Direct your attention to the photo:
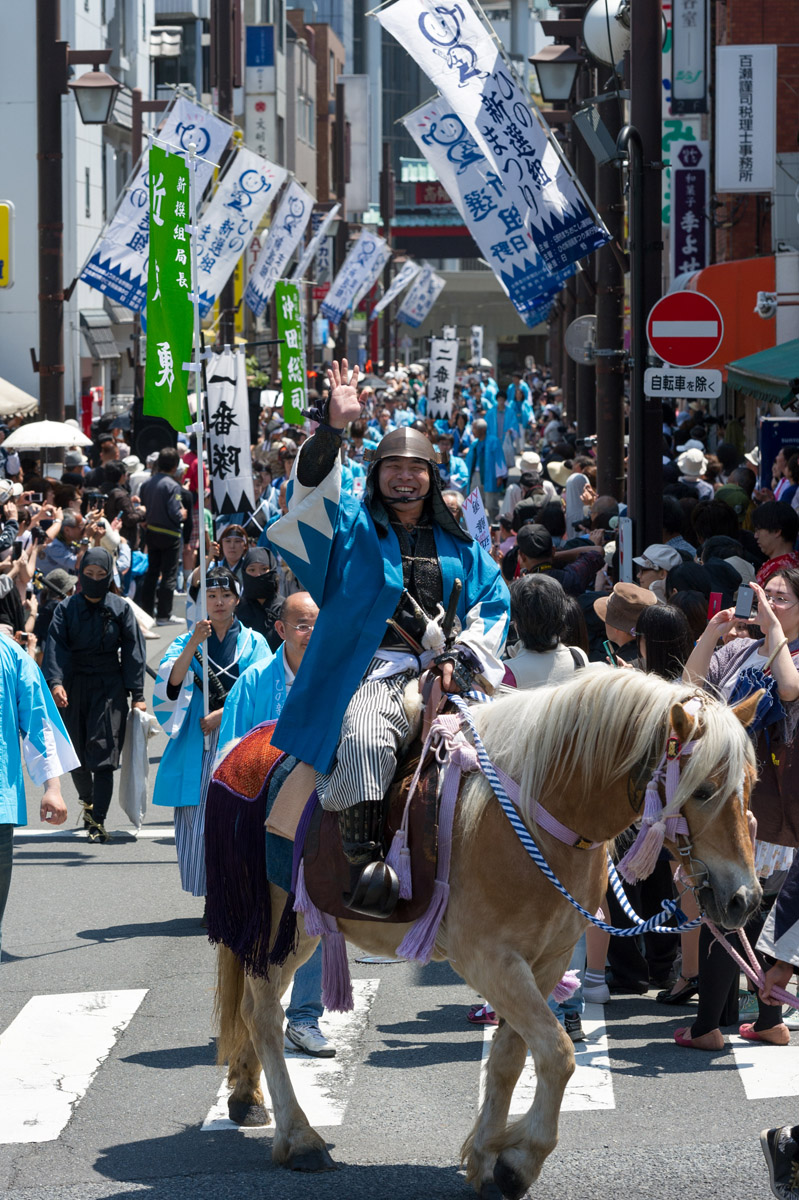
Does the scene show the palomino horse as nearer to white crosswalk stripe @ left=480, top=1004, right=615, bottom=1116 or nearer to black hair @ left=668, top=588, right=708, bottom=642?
white crosswalk stripe @ left=480, top=1004, right=615, bottom=1116

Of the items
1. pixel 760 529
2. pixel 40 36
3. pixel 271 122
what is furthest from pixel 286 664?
pixel 271 122

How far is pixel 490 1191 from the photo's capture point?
499cm

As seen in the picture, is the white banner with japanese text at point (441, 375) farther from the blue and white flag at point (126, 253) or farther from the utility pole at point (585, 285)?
the blue and white flag at point (126, 253)

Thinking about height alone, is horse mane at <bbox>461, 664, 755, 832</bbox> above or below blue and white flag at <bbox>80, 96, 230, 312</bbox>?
below

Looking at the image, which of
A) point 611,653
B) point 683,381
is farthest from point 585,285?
point 611,653

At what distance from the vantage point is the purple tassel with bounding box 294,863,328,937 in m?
5.43

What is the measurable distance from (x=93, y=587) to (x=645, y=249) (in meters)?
4.87

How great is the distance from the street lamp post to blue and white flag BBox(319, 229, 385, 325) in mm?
15778

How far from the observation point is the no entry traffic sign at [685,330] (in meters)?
11.4

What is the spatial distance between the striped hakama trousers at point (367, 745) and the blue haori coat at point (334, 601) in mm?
49

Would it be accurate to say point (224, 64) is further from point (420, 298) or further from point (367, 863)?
point (367, 863)

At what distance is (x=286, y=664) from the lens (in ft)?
24.4

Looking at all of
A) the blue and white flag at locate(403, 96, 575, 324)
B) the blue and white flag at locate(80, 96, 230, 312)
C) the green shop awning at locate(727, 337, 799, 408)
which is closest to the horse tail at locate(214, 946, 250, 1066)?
the blue and white flag at locate(403, 96, 575, 324)

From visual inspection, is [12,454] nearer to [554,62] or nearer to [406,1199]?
[554,62]
